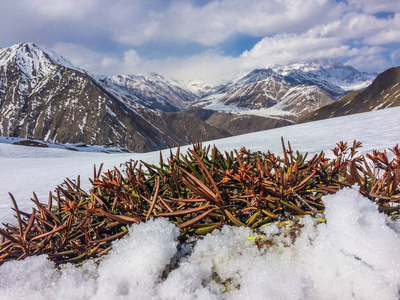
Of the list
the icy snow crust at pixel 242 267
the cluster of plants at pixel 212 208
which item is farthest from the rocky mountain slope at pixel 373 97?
the icy snow crust at pixel 242 267

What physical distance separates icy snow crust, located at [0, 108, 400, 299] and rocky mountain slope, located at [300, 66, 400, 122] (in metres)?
155

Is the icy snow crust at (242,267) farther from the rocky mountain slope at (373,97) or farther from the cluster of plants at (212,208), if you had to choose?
the rocky mountain slope at (373,97)

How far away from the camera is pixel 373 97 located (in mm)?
145375

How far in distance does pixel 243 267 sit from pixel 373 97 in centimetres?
17703

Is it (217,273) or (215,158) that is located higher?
(215,158)

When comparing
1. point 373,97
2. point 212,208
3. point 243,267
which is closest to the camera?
point 243,267

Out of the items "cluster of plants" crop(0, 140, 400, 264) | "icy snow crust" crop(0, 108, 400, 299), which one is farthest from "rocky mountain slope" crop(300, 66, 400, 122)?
"icy snow crust" crop(0, 108, 400, 299)

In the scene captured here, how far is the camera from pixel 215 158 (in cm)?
177

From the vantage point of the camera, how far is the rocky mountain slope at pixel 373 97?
134 metres

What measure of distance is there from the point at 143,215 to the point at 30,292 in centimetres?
54

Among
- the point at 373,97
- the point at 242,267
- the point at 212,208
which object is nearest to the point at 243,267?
the point at 242,267

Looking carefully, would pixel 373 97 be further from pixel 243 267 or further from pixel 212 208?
pixel 243 267

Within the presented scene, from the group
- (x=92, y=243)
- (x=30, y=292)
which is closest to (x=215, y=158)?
(x=92, y=243)

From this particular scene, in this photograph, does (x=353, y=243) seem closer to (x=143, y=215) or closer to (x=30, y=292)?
(x=143, y=215)
